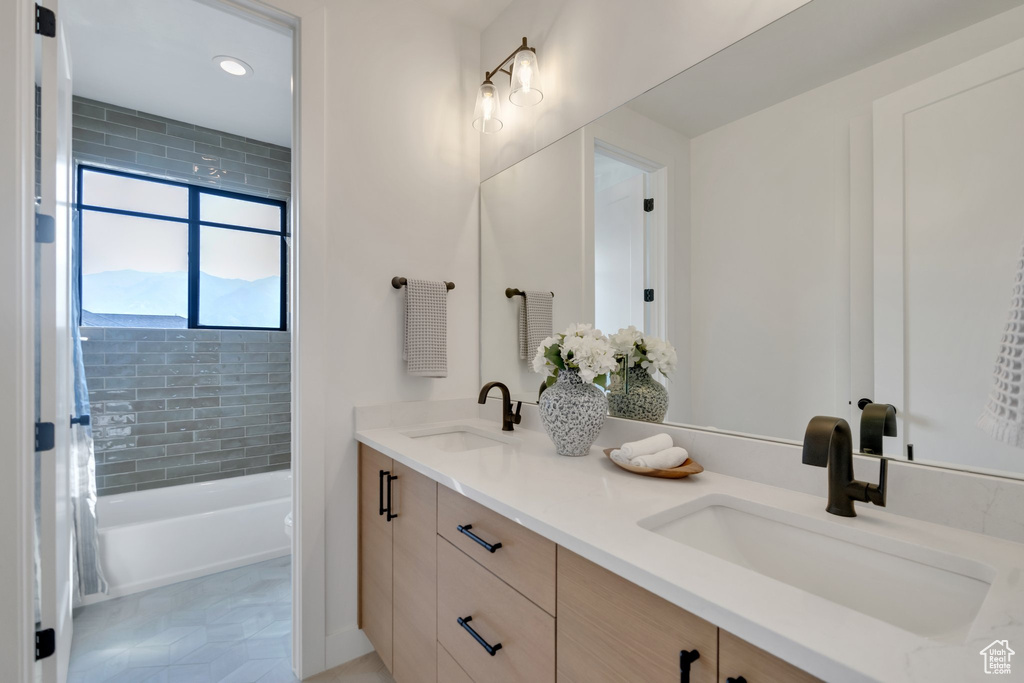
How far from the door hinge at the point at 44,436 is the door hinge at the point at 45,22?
111 cm

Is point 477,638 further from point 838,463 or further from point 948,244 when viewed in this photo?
point 948,244

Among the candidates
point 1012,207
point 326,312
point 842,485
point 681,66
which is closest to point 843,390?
point 842,485

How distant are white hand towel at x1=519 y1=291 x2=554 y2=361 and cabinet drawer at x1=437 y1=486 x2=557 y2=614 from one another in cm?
78

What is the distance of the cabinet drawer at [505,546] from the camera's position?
0.88 m


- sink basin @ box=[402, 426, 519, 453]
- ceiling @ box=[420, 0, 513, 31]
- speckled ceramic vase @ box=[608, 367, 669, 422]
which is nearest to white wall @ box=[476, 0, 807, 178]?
ceiling @ box=[420, 0, 513, 31]

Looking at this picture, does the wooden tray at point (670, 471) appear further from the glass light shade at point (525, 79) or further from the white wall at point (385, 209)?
the glass light shade at point (525, 79)

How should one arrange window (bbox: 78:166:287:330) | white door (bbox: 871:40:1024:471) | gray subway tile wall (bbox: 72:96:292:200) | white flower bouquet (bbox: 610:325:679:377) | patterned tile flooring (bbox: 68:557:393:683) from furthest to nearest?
window (bbox: 78:166:287:330)
gray subway tile wall (bbox: 72:96:292:200)
patterned tile flooring (bbox: 68:557:393:683)
white flower bouquet (bbox: 610:325:679:377)
white door (bbox: 871:40:1024:471)

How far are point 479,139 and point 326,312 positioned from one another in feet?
3.54

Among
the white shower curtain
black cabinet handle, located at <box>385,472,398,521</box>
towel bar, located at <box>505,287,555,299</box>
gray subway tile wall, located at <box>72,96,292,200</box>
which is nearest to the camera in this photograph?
black cabinet handle, located at <box>385,472,398,521</box>

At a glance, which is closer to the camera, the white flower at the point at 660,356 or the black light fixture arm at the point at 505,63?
the white flower at the point at 660,356

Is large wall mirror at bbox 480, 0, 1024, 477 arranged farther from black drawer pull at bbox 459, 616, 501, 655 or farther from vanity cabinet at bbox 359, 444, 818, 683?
black drawer pull at bbox 459, 616, 501, 655

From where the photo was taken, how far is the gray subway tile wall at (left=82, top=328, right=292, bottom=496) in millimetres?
2799

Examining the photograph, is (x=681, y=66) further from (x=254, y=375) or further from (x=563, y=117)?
(x=254, y=375)

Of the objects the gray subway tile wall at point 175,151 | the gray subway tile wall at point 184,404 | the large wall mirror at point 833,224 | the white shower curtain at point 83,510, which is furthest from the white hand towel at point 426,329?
the gray subway tile wall at point 175,151
